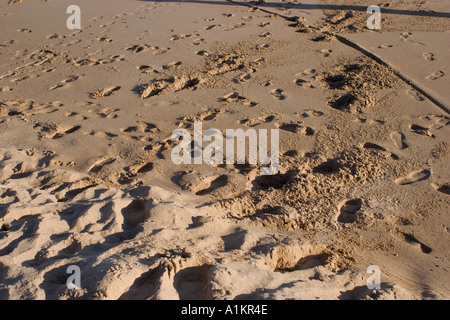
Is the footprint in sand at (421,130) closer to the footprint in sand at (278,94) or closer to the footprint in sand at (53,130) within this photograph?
the footprint in sand at (278,94)

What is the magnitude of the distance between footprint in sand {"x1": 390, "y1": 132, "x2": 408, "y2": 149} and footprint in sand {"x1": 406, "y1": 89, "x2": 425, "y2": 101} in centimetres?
87

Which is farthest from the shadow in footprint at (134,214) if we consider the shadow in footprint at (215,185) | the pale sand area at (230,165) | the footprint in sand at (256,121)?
the footprint in sand at (256,121)

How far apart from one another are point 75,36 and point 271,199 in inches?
200

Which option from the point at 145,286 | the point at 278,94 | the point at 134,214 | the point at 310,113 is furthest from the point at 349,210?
the point at 278,94

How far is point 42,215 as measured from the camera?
301cm

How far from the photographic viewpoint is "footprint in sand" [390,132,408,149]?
160 inches

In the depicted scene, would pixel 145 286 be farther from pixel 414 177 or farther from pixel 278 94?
pixel 278 94

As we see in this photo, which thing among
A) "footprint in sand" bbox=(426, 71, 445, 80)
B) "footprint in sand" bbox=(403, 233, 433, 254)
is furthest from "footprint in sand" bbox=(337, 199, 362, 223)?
"footprint in sand" bbox=(426, 71, 445, 80)

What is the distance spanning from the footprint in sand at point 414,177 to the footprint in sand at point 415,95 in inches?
55.8

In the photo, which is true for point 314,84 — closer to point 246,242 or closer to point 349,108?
point 349,108

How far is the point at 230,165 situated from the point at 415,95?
98.9 inches

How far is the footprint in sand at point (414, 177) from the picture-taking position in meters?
3.64

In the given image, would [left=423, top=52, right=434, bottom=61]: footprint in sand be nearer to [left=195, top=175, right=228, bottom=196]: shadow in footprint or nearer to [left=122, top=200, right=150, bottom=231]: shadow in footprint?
[left=195, top=175, right=228, bottom=196]: shadow in footprint

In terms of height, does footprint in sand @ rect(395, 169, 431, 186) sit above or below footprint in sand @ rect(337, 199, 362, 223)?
above
